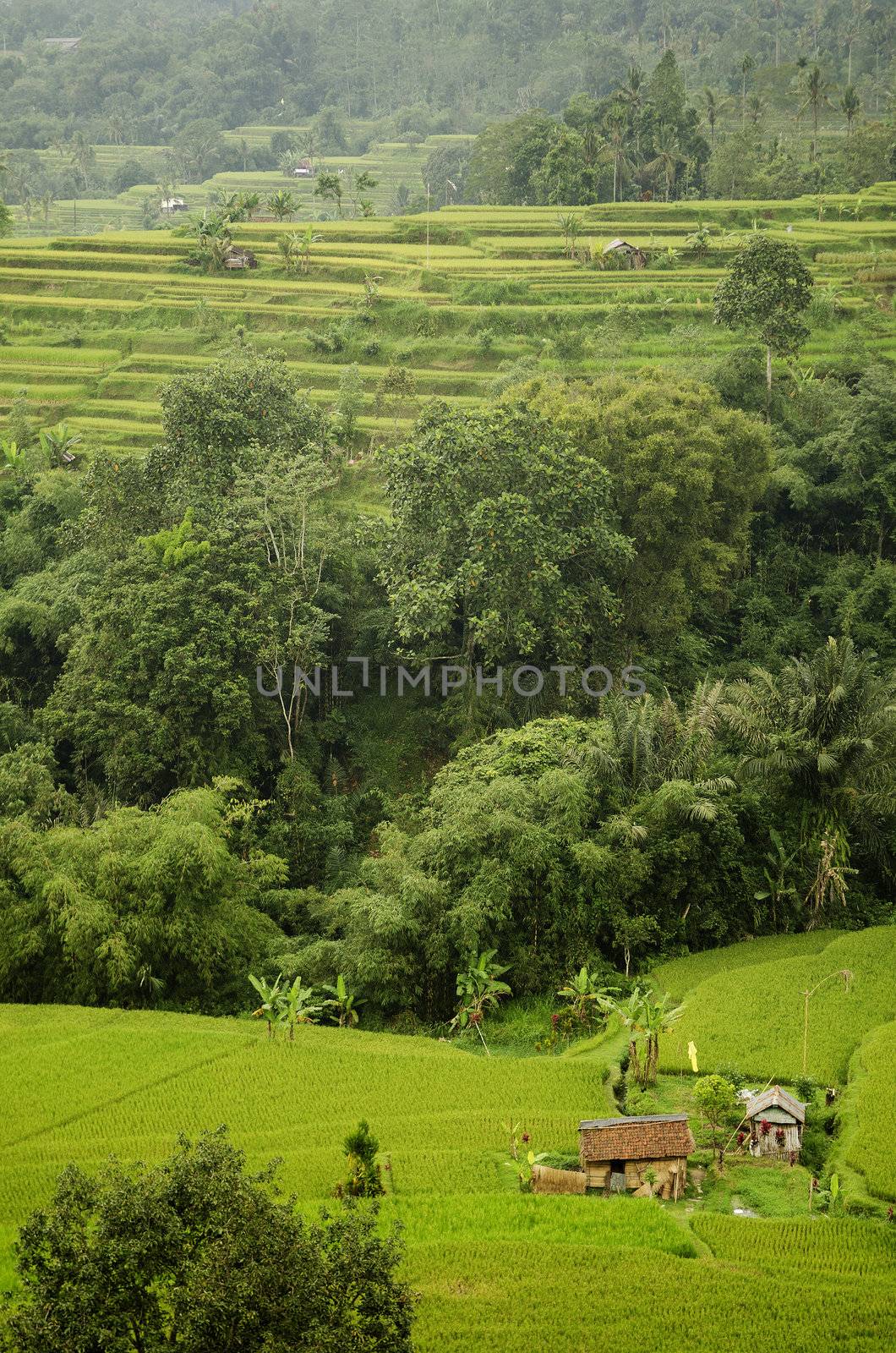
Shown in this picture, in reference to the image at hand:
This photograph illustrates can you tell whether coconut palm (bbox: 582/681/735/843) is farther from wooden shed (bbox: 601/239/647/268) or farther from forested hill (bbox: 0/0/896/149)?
forested hill (bbox: 0/0/896/149)

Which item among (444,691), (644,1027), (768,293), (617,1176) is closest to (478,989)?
(644,1027)

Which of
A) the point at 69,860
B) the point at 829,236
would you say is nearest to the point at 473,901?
the point at 69,860

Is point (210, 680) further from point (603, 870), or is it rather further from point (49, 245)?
point (49, 245)

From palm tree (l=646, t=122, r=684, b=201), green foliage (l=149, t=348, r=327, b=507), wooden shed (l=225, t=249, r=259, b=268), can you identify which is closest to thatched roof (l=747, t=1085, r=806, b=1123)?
green foliage (l=149, t=348, r=327, b=507)

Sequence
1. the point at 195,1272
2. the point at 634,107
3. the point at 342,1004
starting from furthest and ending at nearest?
1. the point at 634,107
2. the point at 342,1004
3. the point at 195,1272

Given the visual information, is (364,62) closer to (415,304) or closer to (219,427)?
(415,304)

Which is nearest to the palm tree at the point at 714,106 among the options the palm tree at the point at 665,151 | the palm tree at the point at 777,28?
the palm tree at the point at 665,151
